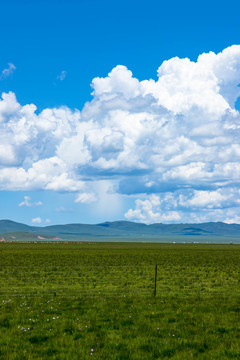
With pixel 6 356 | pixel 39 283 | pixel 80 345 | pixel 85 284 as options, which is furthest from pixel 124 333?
pixel 39 283

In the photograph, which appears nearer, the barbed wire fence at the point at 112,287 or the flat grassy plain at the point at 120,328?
the flat grassy plain at the point at 120,328

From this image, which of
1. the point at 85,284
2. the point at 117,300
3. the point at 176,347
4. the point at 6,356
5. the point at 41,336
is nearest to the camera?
the point at 6,356

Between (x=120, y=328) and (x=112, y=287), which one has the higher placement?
(x=120, y=328)

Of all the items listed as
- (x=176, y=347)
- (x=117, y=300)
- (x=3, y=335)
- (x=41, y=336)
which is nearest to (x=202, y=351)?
(x=176, y=347)

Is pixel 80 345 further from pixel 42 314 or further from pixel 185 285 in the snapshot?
pixel 185 285

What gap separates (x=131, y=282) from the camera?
28.3m

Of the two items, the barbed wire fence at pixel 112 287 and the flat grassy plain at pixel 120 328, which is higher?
the flat grassy plain at pixel 120 328

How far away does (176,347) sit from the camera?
434 inches

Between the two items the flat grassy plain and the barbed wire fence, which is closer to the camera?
the flat grassy plain

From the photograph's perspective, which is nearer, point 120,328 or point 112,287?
point 120,328

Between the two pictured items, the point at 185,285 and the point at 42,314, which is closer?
the point at 42,314

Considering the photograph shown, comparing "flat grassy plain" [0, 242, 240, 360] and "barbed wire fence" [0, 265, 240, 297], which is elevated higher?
"flat grassy plain" [0, 242, 240, 360]

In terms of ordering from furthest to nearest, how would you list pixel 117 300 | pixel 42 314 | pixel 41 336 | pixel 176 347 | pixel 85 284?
1. pixel 85 284
2. pixel 117 300
3. pixel 42 314
4. pixel 41 336
5. pixel 176 347

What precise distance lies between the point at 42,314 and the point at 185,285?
50.0 feet
